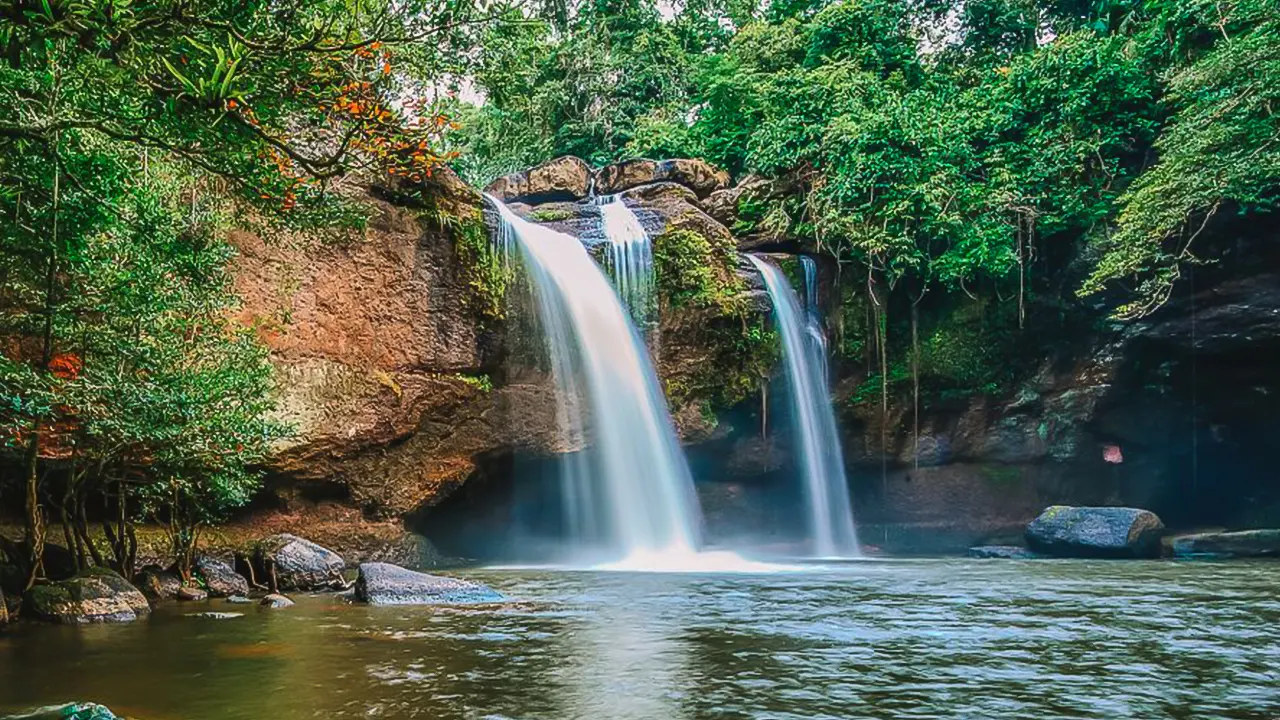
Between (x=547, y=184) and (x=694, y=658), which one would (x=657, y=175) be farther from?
(x=694, y=658)

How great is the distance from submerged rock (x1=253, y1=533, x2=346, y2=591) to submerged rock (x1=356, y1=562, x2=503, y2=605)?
1376 millimetres

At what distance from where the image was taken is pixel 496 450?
48.8ft

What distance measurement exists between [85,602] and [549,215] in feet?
36.9

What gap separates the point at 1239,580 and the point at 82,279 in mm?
12354

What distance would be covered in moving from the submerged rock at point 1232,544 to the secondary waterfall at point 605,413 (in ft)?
26.5

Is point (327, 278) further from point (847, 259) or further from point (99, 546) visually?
point (847, 259)

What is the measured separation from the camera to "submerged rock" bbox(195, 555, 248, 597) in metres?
10.0

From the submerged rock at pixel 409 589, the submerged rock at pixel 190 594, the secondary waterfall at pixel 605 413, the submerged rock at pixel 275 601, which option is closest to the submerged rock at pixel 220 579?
the submerged rock at pixel 190 594

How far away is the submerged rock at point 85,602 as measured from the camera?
25.5ft

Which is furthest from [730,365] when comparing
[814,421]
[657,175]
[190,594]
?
[190,594]

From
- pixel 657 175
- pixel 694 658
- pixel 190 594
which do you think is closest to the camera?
pixel 694 658

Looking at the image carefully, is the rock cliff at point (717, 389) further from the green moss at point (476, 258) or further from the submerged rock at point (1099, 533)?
the submerged rock at point (1099, 533)

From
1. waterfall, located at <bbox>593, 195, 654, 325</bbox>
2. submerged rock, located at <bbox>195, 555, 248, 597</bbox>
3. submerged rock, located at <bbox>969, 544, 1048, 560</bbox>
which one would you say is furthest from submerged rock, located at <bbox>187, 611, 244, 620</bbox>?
submerged rock, located at <bbox>969, 544, 1048, 560</bbox>

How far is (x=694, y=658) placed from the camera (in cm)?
599
